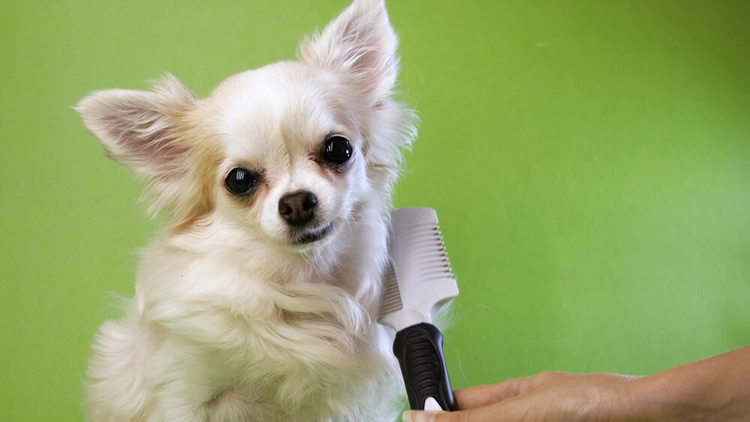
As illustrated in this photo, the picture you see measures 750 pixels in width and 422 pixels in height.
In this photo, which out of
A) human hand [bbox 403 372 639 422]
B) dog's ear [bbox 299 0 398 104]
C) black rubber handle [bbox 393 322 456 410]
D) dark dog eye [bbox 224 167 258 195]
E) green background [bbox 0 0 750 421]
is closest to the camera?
human hand [bbox 403 372 639 422]

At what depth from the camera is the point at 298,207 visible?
809 millimetres

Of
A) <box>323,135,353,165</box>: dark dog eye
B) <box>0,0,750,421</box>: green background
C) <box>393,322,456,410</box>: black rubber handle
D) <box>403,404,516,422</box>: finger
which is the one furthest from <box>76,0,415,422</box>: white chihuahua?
<box>0,0,750,421</box>: green background

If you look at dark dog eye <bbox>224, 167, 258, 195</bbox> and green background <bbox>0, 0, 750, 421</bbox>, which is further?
green background <bbox>0, 0, 750, 421</bbox>

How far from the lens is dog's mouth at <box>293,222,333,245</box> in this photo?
2.79ft

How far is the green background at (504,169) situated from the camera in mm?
1331

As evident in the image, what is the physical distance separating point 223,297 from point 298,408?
239mm

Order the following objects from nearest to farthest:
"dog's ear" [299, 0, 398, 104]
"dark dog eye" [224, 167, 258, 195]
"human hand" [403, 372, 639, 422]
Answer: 1. "human hand" [403, 372, 639, 422]
2. "dark dog eye" [224, 167, 258, 195]
3. "dog's ear" [299, 0, 398, 104]

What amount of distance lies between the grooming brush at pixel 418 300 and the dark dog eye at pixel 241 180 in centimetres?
31

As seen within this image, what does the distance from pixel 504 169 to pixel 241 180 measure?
0.96 m

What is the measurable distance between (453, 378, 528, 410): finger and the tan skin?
18 cm

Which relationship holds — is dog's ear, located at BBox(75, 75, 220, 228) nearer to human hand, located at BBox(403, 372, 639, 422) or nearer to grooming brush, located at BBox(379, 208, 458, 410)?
grooming brush, located at BBox(379, 208, 458, 410)

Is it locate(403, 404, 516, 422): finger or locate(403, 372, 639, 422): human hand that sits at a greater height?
locate(403, 372, 639, 422): human hand

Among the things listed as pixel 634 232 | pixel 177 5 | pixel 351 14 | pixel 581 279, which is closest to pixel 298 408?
pixel 351 14

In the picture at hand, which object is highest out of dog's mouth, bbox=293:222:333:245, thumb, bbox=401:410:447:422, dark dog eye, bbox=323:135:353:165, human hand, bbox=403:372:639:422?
dark dog eye, bbox=323:135:353:165
